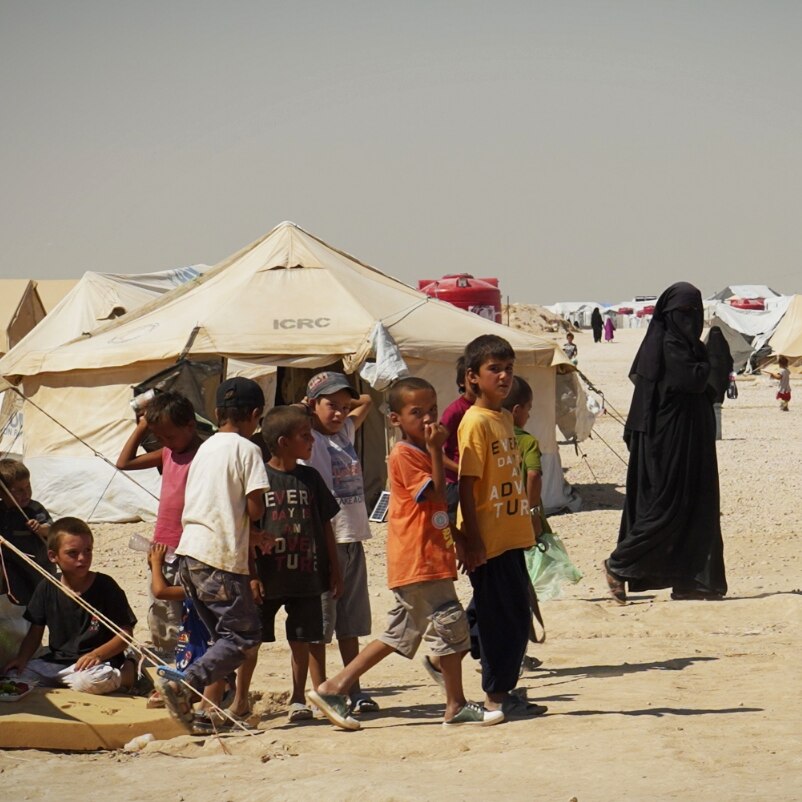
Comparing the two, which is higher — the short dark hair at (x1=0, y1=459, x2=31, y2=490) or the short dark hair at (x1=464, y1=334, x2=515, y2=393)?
the short dark hair at (x1=464, y1=334, x2=515, y2=393)

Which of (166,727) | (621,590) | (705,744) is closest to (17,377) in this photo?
(621,590)

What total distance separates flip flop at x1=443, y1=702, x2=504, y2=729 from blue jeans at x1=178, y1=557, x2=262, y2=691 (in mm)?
820

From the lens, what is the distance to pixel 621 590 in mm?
8250

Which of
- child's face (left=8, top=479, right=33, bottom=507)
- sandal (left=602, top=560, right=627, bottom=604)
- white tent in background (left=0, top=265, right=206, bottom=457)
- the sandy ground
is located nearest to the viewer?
the sandy ground

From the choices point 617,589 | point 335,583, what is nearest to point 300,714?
point 335,583

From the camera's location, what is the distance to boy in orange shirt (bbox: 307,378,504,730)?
16.4 feet

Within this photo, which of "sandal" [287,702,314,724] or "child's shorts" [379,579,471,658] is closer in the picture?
"child's shorts" [379,579,471,658]

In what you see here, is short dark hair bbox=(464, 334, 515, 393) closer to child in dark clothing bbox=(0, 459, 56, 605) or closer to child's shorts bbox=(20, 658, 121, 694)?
child's shorts bbox=(20, 658, 121, 694)

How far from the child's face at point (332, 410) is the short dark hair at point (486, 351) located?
64cm

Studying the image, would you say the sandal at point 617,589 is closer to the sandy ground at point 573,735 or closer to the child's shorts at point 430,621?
the sandy ground at point 573,735

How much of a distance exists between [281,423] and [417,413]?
0.58 metres

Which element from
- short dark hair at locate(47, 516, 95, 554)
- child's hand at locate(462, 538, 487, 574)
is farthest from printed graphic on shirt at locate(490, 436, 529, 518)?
short dark hair at locate(47, 516, 95, 554)

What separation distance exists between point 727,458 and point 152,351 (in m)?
8.55

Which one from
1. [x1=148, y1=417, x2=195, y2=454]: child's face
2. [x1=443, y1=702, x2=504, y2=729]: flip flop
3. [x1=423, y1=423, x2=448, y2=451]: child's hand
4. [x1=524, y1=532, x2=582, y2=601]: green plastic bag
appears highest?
[x1=148, y1=417, x2=195, y2=454]: child's face
